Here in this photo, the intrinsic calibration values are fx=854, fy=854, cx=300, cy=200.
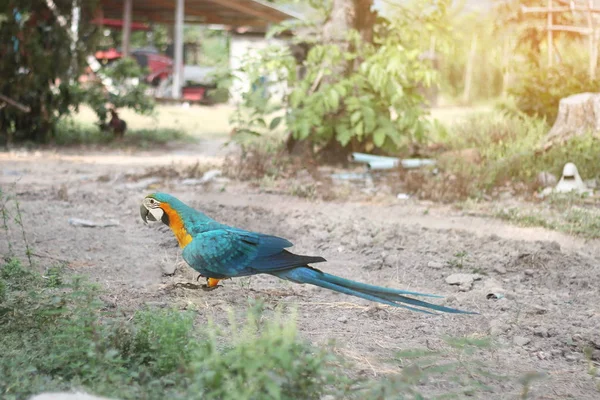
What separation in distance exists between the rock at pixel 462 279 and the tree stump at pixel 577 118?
4.29 m

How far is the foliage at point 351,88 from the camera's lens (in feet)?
29.4

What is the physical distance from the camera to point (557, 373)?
3.69 metres

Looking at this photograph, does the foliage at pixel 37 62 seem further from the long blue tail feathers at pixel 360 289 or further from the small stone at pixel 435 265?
the long blue tail feathers at pixel 360 289

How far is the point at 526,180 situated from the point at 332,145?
2.52m

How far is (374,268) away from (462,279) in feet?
1.88

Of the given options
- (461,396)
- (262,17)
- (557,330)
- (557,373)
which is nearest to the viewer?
(461,396)

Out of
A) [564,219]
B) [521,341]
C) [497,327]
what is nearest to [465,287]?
[497,327]

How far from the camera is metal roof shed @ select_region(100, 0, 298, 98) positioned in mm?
19125

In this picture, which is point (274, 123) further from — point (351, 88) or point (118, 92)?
point (118, 92)

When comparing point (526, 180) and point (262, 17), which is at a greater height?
point (262, 17)

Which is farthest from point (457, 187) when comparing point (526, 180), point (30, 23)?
point (30, 23)

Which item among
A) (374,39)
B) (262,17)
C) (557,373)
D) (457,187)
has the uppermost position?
(262,17)

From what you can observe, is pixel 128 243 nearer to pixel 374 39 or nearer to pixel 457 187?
pixel 457 187

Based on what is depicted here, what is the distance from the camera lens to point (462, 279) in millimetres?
5105
